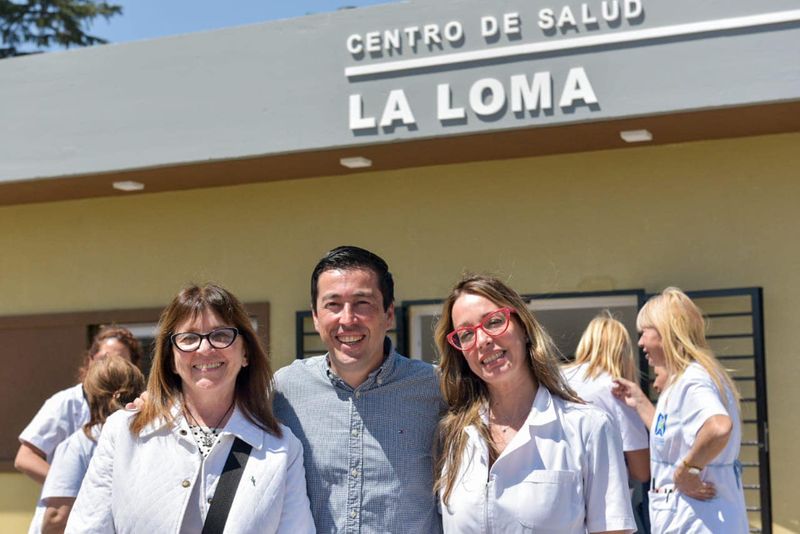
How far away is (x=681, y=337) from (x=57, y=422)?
3.34 metres

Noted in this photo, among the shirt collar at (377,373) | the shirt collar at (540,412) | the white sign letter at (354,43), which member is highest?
the white sign letter at (354,43)

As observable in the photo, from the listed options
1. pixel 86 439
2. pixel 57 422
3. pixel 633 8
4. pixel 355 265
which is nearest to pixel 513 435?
pixel 355 265

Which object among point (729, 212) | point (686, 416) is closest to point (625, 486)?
point (686, 416)

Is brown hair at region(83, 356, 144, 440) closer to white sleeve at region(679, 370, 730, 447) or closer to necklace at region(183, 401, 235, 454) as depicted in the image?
necklace at region(183, 401, 235, 454)

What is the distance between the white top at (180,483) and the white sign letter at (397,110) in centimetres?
363

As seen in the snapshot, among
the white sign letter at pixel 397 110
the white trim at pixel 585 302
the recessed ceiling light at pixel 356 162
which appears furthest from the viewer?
the recessed ceiling light at pixel 356 162

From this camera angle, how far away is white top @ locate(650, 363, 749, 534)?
4.64 m

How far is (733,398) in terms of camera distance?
4855mm

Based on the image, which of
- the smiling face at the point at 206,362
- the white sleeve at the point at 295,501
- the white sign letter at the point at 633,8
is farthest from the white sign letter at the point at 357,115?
the white sleeve at the point at 295,501

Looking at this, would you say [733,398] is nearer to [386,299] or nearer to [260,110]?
[386,299]

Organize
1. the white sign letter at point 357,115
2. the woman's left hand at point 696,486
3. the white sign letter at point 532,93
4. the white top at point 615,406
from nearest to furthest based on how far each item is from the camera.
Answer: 1. the woman's left hand at point 696,486
2. the white top at point 615,406
3. the white sign letter at point 532,93
4. the white sign letter at point 357,115

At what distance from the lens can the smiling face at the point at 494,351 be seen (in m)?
3.21

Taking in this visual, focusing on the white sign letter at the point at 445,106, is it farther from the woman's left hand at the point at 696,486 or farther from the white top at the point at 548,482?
the white top at the point at 548,482

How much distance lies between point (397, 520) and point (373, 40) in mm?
4112
